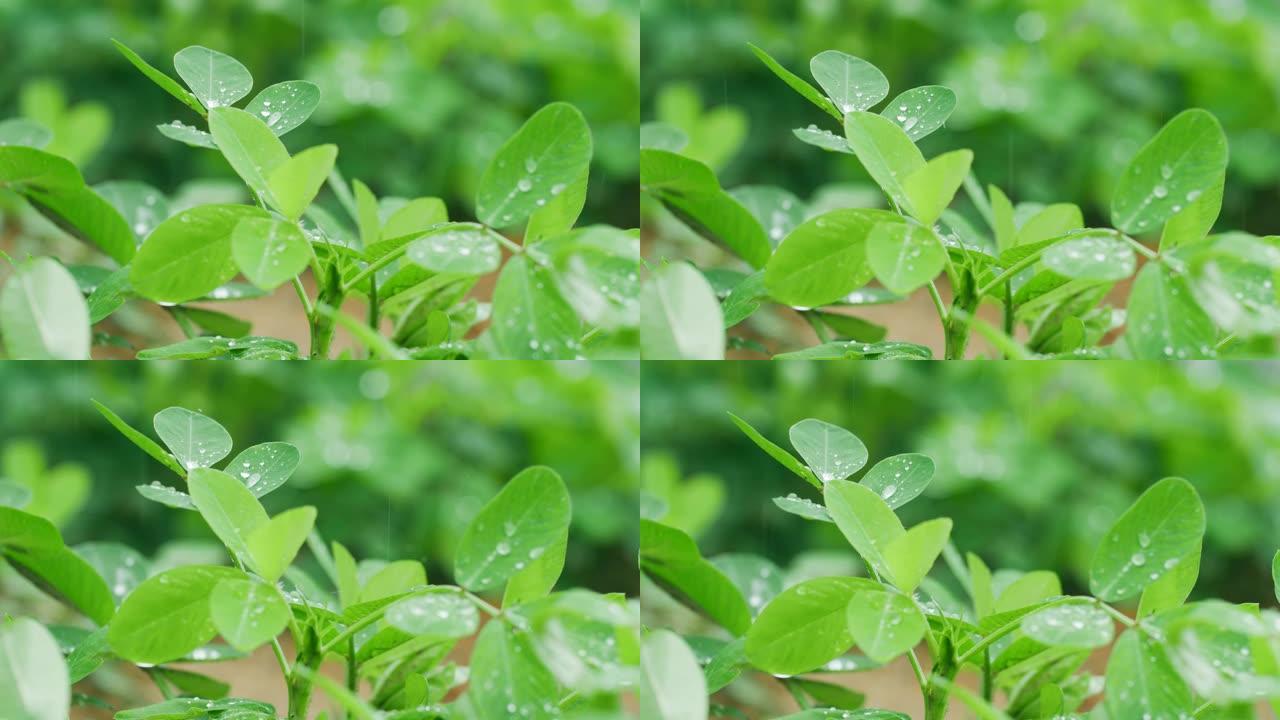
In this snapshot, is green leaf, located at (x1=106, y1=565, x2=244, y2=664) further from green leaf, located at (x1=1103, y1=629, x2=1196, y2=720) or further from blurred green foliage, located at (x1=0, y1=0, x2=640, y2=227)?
green leaf, located at (x1=1103, y1=629, x2=1196, y2=720)

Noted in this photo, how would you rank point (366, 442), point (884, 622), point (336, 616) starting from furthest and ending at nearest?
point (366, 442) < point (336, 616) < point (884, 622)

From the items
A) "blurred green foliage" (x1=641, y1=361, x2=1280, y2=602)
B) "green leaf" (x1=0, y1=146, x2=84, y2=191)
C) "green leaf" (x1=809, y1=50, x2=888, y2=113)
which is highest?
"green leaf" (x1=809, y1=50, x2=888, y2=113)

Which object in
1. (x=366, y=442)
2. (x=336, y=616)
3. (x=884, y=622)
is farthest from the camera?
(x=366, y=442)

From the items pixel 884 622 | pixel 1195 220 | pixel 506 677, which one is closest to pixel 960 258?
pixel 1195 220

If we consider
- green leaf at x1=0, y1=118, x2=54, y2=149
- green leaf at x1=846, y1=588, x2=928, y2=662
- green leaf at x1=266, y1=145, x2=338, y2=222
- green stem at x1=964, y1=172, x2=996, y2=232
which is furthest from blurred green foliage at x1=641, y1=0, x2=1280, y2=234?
green leaf at x1=0, y1=118, x2=54, y2=149

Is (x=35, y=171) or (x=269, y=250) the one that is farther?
(x=35, y=171)

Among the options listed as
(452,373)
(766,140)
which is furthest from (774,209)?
(452,373)

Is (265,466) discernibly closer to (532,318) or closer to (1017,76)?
(532,318)
